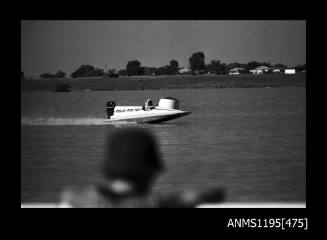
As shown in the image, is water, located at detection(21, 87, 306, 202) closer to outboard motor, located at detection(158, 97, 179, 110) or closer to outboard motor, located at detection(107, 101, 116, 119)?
outboard motor, located at detection(107, 101, 116, 119)

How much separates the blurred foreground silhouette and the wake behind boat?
21889 mm

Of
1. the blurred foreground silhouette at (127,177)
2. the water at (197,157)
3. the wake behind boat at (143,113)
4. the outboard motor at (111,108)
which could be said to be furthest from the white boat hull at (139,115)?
the blurred foreground silhouette at (127,177)

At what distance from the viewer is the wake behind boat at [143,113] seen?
23.6 metres

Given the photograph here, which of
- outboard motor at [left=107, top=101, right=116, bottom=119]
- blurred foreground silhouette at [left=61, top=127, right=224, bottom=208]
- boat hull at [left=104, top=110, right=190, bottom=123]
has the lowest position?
boat hull at [left=104, top=110, right=190, bottom=123]

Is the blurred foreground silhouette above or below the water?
above

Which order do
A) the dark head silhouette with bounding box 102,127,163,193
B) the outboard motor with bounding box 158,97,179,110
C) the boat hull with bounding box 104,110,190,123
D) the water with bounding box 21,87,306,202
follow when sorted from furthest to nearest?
the outboard motor with bounding box 158,97,179,110
the boat hull with bounding box 104,110,190,123
the water with bounding box 21,87,306,202
the dark head silhouette with bounding box 102,127,163,193

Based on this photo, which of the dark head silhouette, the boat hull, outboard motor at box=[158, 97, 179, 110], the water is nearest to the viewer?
the dark head silhouette

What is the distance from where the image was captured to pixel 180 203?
1.66m

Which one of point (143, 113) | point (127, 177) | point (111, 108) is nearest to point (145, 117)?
point (143, 113)

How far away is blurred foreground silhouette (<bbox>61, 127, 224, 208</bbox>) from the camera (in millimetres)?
1537

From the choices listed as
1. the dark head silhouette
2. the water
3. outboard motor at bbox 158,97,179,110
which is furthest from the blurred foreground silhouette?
outboard motor at bbox 158,97,179,110

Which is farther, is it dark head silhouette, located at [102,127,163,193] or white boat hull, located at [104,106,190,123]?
white boat hull, located at [104,106,190,123]

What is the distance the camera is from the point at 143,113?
2362 cm

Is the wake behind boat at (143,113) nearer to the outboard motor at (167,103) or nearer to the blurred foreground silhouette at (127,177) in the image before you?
the outboard motor at (167,103)
